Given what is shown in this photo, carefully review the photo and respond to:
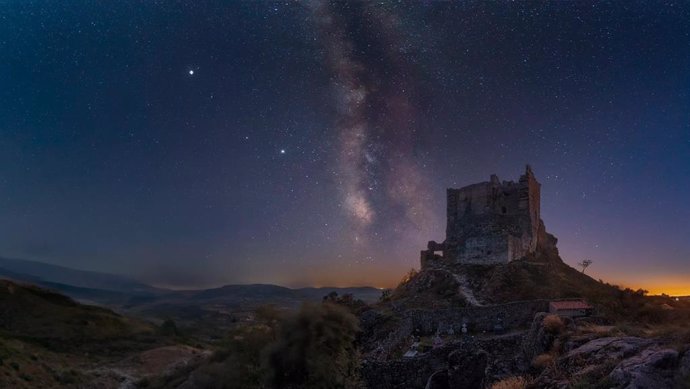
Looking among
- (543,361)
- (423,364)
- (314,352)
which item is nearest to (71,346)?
(314,352)

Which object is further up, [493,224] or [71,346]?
[493,224]

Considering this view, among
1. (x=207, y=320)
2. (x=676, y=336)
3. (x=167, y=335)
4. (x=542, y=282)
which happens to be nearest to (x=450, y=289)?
(x=542, y=282)

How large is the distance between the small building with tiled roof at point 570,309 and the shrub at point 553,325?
4962 millimetres

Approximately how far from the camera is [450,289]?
112 ft

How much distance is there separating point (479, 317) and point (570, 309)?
6.72 m

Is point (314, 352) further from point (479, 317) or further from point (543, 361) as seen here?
point (543, 361)

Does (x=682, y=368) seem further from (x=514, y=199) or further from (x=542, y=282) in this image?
(x=514, y=199)

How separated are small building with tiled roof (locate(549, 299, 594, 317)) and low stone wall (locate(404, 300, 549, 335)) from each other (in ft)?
5.45

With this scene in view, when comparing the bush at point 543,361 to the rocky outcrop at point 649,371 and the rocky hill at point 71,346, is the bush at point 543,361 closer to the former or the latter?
the rocky outcrop at point 649,371

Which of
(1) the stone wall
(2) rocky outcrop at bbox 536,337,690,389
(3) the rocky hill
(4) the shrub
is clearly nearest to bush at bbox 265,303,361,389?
(1) the stone wall

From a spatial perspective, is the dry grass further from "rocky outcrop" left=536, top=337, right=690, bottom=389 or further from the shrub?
the shrub

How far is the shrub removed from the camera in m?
15.5

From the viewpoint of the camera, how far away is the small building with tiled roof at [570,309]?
69.1 feet

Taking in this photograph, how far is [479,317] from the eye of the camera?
90.4 feet
